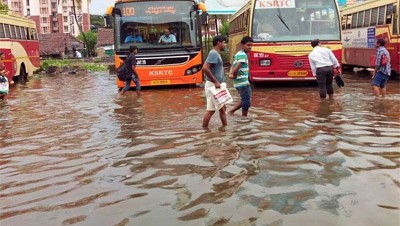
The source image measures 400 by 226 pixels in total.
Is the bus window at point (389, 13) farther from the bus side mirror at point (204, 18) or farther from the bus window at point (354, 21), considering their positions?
the bus side mirror at point (204, 18)

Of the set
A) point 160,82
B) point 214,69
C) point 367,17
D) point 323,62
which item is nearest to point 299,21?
point 323,62

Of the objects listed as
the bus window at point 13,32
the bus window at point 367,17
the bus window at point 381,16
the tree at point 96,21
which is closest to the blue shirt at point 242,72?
the bus window at point 381,16

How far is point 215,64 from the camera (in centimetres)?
805

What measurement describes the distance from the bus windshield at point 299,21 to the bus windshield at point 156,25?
1.94 meters

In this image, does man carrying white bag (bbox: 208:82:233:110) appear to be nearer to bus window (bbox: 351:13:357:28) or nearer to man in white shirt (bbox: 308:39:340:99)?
man in white shirt (bbox: 308:39:340:99)

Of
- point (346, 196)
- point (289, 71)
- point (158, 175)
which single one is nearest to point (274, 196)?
point (346, 196)

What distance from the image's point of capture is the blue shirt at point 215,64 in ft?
26.1

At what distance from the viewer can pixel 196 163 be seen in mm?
5879

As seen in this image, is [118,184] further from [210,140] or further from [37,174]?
[210,140]

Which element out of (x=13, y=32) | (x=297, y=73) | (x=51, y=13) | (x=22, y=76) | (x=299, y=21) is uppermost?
(x=51, y=13)

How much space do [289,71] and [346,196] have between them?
10053 mm

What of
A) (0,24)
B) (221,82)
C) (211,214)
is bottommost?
(211,214)

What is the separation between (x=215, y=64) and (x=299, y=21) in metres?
7.06

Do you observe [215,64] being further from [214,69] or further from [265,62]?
[265,62]
